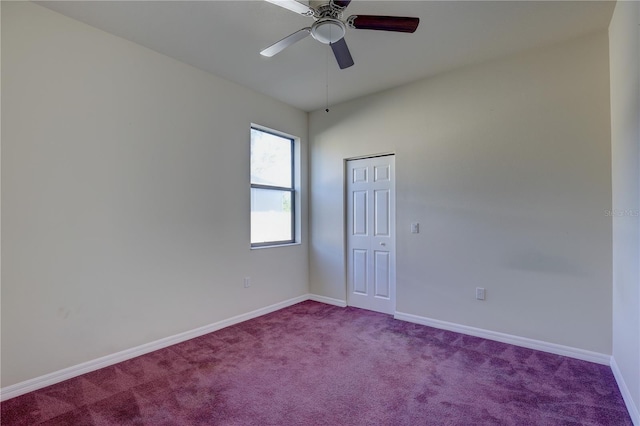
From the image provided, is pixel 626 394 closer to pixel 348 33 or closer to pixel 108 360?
pixel 348 33

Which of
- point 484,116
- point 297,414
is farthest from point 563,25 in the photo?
point 297,414

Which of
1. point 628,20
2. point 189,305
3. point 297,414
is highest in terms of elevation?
→ point 628,20

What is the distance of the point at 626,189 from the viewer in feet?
6.86

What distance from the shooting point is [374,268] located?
395 centimetres

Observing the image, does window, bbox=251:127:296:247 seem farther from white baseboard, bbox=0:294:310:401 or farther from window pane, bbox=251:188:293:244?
white baseboard, bbox=0:294:310:401

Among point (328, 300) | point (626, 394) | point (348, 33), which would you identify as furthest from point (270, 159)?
point (626, 394)

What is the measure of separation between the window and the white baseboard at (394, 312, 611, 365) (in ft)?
6.16

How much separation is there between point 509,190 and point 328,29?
220 centimetres

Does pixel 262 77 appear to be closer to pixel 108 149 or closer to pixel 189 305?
pixel 108 149

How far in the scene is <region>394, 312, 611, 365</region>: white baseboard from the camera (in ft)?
8.41

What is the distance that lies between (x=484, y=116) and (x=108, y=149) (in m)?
3.46

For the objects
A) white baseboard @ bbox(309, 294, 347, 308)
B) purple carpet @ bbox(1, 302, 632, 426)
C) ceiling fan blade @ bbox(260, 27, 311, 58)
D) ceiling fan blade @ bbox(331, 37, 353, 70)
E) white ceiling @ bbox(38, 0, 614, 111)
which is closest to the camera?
purple carpet @ bbox(1, 302, 632, 426)

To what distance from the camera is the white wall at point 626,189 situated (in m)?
1.85

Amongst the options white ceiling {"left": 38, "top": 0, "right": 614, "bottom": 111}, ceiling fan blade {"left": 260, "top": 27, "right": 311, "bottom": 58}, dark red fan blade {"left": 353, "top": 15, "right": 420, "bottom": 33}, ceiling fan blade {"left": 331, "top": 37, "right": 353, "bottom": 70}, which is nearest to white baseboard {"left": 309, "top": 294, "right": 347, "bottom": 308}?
white ceiling {"left": 38, "top": 0, "right": 614, "bottom": 111}
